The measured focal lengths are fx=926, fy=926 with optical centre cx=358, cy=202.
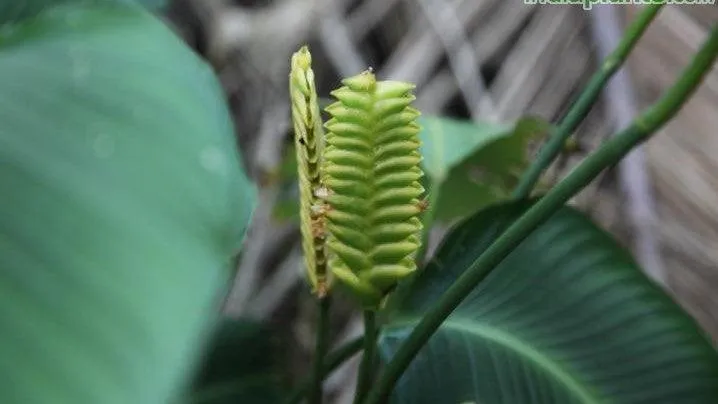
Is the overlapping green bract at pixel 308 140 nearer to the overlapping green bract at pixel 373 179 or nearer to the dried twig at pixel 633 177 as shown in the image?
the overlapping green bract at pixel 373 179

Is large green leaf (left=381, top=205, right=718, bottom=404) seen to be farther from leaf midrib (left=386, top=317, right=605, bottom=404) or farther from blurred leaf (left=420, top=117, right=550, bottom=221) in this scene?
blurred leaf (left=420, top=117, right=550, bottom=221)

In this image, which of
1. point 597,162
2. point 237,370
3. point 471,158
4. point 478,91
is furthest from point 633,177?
point 597,162

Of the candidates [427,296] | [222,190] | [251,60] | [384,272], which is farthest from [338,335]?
[222,190]

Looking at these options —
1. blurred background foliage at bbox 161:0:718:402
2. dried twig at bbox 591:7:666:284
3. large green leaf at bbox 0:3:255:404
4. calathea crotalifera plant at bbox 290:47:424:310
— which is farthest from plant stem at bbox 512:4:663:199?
dried twig at bbox 591:7:666:284

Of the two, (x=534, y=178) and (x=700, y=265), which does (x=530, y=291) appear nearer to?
(x=534, y=178)

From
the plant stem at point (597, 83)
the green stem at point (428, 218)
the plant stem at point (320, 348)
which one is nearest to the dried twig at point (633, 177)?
the green stem at point (428, 218)
